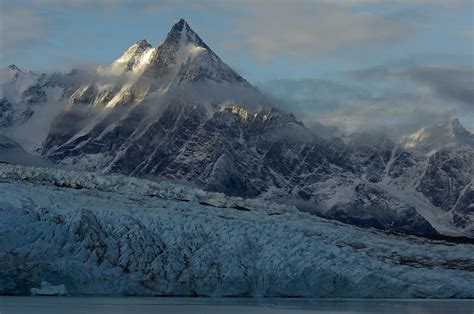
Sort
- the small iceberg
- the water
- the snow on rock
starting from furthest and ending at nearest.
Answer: the snow on rock → the small iceberg → the water

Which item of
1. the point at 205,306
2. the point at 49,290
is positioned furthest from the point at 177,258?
the point at 205,306

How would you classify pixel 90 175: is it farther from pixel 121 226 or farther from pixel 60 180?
pixel 121 226

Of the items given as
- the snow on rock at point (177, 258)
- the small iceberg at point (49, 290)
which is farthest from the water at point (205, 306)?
the snow on rock at point (177, 258)

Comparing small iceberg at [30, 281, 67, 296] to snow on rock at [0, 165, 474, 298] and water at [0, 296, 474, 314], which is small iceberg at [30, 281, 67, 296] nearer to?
snow on rock at [0, 165, 474, 298]

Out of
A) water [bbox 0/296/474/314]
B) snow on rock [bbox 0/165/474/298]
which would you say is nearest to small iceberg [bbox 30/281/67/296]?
snow on rock [bbox 0/165/474/298]

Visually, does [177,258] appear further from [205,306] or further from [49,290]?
[205,306]
